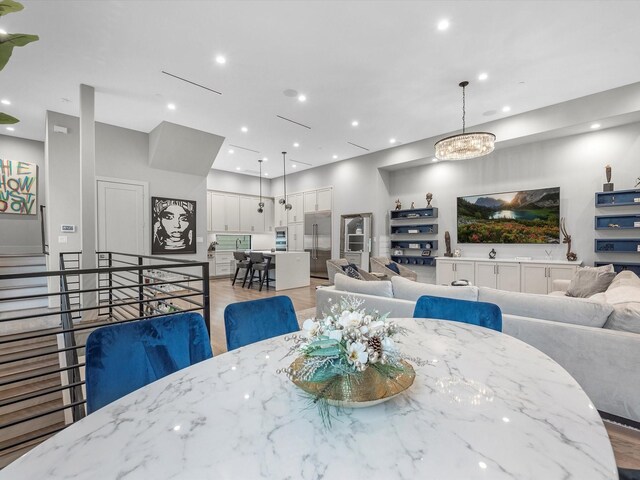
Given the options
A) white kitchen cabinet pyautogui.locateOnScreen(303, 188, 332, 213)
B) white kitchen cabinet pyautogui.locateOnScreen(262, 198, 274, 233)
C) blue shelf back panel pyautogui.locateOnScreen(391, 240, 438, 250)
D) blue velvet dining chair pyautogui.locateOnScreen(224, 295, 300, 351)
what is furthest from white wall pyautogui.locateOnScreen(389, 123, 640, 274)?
blue velvet dining chair pyautogui.locateOnScreen(224, 295, 300, 351)

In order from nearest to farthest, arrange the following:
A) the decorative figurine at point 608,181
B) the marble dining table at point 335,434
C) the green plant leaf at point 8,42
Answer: the marble dining table at point 335,434
the green plant leaf at point 8,42
the decorative figurine at point 608,181

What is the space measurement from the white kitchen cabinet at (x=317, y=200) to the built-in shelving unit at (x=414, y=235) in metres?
1.93

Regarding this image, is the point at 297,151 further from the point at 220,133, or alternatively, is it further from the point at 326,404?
the point at 326,404

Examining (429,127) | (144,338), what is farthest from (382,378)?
(429,127)

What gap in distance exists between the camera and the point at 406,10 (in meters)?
2.81

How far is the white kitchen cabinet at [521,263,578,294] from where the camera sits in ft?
16.2

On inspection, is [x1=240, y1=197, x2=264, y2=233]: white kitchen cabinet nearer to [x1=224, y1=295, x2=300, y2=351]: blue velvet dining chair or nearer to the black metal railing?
the black metal railing

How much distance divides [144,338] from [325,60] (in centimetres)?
361

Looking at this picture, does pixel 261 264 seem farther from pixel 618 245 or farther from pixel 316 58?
pixel 618 245

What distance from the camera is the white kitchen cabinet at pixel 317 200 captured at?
8.54 m

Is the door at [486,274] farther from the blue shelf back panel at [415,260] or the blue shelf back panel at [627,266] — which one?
the blue shelf back panel at [627,266]

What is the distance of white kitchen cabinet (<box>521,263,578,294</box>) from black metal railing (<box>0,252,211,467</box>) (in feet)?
17.6

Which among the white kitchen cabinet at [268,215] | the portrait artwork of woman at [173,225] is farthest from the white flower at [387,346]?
the white kitchen cabinet at [268,215]

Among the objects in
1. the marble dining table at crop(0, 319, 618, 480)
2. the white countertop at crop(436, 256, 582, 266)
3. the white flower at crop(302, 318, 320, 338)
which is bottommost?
the marble dining table at crop(0, 319, 618, 480)
